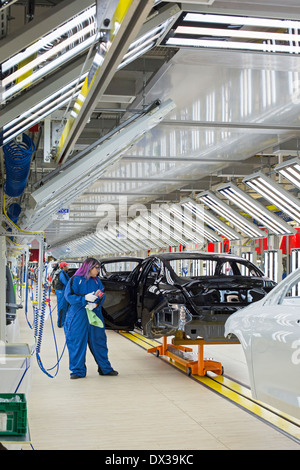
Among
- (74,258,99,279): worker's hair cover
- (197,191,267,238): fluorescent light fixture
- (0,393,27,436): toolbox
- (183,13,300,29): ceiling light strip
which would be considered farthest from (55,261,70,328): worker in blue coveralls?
(0,393,27,436): toolbox

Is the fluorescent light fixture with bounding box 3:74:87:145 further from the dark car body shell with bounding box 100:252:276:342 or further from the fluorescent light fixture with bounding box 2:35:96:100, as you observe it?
the dark car body shell with bounding box 100:252:276:342

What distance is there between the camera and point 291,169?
11.2 metres

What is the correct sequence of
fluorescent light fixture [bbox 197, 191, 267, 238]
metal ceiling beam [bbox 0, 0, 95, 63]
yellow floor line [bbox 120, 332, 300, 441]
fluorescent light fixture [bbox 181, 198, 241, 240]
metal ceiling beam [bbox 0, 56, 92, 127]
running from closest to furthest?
metal ceiling beam [bbox 0, 0, 95, 63], metal ceiling beam [bbox 0, 56, 92, 127], yellow floor line [bbox 120, 332, 300, 441], fluorescent light fixture [bbox 197, 191, 267, 238], fluorescent light fixture [bbox 181, 198, 241, 240]

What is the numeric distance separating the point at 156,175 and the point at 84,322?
713 centimetres

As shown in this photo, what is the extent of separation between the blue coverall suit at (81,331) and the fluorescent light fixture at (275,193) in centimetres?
539

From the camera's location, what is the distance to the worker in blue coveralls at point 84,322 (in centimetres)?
803

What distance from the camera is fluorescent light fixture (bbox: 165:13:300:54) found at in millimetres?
4988

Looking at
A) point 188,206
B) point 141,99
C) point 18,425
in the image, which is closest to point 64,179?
point 141,99

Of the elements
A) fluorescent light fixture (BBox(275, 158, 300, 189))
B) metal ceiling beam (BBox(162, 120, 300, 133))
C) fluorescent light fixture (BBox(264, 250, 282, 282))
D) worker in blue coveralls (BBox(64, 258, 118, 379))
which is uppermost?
metal ceiling beam (BBox(162, 120, 300, 133))

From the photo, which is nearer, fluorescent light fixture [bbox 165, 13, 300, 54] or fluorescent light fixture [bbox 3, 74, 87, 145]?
fluorescent light fixture [bbox 165, 13, 300, 54]

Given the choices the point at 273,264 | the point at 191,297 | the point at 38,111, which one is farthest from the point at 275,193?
the point at 38,111

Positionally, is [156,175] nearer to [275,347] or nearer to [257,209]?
[257,209]

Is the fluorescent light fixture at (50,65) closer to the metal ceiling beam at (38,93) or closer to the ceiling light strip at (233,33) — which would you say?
the metal ceiling beam at (38,93)
